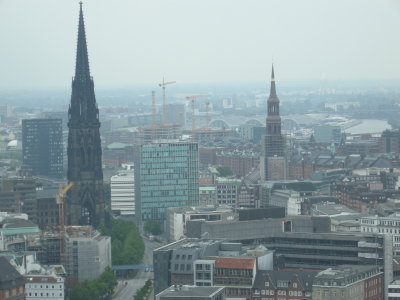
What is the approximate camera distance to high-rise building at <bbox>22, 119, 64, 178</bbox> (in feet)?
425

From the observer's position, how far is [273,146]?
396ft

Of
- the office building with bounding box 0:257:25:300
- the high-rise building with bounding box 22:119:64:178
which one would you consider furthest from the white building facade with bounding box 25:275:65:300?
the high-rise building with bounding box 22:119:64:178

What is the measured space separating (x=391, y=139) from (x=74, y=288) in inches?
3190

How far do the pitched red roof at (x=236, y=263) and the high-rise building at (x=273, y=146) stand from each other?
193 feet

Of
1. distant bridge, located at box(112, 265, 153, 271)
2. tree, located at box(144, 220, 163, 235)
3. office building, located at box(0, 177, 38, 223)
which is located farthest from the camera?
tree, located at box(144, 220, 163, 235)

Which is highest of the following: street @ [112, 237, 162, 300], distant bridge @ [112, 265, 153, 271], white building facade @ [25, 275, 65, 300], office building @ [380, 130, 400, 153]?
office building @ [380, 130, 400, 153]

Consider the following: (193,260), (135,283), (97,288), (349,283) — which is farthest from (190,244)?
(135,283)

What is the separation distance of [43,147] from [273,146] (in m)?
22.0

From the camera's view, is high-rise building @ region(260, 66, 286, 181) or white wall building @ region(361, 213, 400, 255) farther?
high-rise building @ region(260, 66, 286, 181)

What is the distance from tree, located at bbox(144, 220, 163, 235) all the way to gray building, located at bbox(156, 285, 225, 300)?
37.1 m

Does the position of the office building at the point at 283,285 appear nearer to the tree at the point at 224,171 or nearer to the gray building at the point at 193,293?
the gray building at the point at 193,293

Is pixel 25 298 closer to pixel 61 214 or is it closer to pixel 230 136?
pixel 61 214

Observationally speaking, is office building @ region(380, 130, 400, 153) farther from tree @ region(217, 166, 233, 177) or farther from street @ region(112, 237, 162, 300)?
street @ region(112, 237, 162, 300)

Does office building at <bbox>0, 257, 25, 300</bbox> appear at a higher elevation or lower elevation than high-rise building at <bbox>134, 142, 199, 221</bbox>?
lower
